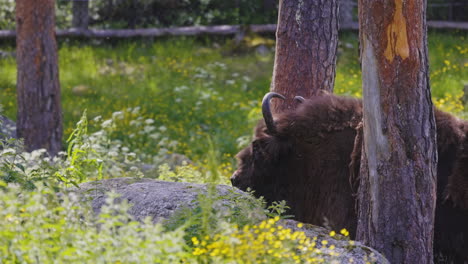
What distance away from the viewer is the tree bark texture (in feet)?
22.5

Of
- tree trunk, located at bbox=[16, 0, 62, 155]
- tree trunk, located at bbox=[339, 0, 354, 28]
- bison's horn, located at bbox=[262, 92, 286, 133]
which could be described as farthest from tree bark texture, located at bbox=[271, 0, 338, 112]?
tree trunk, located at bbox=[339, 0, 354, 28]

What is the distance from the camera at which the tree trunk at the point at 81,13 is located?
57.0 ft

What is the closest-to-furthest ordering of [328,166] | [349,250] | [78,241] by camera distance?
[78,241] → [349,250] → [328,166]

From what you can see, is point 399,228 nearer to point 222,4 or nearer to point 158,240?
point 158,240

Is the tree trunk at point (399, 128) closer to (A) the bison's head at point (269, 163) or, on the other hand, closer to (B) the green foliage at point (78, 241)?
(A) the bison's head at point (269, 163)

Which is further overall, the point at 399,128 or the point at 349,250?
the point at 399,128

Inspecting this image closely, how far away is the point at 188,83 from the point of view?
14.5 metres

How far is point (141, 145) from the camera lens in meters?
11.6

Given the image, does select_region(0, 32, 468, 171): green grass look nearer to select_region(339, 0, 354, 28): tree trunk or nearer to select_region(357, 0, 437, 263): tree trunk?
select_region(339, 0, 354, 28): tree trunk

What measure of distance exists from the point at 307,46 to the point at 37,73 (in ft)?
17.2

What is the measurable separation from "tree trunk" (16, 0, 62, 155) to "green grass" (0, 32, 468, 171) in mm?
1694

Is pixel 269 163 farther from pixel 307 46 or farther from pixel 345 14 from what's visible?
pixel 345 14

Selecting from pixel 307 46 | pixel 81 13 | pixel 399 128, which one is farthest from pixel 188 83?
pixel 399 128

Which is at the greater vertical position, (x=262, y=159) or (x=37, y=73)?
(x=37, y=73)
